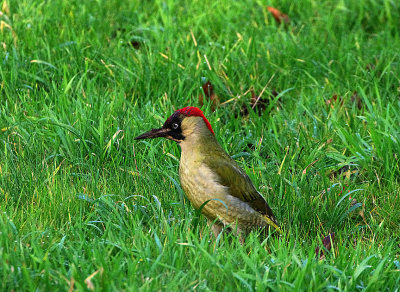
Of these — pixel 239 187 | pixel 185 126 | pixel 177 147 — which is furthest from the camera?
pixel 177 147

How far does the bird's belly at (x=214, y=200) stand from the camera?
389 centimetres

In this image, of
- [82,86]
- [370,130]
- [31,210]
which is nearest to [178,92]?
[82,86]

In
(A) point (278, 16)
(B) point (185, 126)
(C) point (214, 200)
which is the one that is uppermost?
(B) point (185, 126)

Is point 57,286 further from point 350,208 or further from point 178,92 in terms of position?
point 178,92

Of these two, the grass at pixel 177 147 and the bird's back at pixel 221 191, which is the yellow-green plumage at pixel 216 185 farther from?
the grass at pixel 177 147

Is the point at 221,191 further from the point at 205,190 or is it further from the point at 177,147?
the point at 177,147

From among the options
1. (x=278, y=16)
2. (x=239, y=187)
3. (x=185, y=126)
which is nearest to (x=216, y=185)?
(x=239, y=187)

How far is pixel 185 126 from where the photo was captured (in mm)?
4145

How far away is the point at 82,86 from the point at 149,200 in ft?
5.20

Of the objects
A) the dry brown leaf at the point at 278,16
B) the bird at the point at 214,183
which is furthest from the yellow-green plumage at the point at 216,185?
the dry brown leaf at the point at 278,16

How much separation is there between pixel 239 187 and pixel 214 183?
0.17 meters

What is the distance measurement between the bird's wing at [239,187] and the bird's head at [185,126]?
22 cm

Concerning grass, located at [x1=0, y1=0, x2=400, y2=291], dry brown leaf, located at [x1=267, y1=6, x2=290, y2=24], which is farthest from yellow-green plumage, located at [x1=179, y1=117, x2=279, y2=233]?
dry brown leaf, located at [x1=267, y1=6, x2=290, y2=24]

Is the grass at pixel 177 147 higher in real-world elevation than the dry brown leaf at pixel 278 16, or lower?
lower
